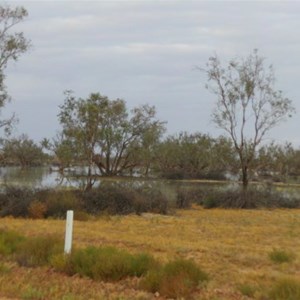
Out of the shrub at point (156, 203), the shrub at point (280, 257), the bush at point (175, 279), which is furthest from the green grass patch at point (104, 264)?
the shrub at point (156, 203)

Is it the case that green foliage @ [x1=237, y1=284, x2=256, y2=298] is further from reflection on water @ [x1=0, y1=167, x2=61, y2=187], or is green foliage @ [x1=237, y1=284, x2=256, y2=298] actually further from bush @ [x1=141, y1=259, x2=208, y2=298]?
reflection on water @ [x1=0, y1=167, x2=61, y2=187]

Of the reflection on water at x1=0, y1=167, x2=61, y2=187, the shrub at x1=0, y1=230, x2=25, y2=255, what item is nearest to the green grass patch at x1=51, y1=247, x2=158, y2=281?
the shrub at x1=0, y1=230, x2=25, y2=255

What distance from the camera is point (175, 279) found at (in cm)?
974

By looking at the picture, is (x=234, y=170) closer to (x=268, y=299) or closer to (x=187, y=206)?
(x=187, y=206)

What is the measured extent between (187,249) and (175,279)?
3.88 meters

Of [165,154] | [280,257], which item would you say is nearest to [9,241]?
[280,257]

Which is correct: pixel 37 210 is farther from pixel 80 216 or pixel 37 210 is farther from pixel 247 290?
pixel 247 290

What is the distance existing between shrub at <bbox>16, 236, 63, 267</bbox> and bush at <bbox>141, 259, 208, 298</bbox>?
266cm

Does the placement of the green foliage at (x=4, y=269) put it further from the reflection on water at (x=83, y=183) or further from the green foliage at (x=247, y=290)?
the reflection on water at (x=83, y=183)

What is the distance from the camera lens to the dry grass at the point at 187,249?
31.4 feet

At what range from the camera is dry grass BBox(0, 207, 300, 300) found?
9570 millimetres

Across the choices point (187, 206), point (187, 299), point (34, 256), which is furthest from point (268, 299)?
point (187, 206)

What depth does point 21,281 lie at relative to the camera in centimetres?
1015

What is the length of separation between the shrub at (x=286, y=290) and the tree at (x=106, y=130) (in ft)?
78.2
